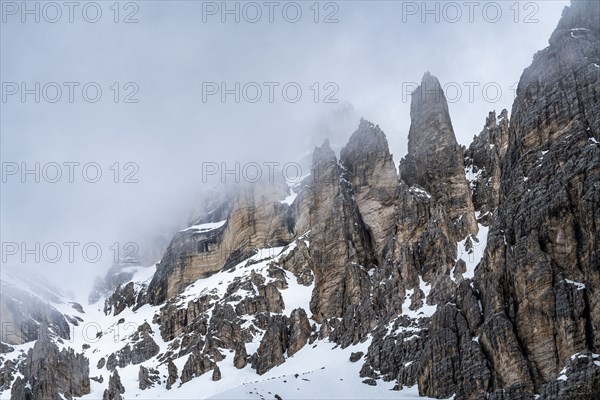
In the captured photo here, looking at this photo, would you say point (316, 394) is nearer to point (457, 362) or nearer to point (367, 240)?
point (457, 362)

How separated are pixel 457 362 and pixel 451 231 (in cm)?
4967

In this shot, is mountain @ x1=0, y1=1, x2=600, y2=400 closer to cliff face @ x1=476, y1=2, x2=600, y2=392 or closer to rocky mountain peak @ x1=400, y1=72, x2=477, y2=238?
cliff face @ x1=476, y1=2, x2=600, y2=392

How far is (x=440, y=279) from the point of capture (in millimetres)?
125125

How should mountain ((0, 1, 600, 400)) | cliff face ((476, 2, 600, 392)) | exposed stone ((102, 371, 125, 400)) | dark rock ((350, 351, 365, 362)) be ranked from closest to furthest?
1. cliff face ((476, 2, 600, 392))
2. mountain ((0, 1, 600, 400))
3. dark rock ((350, 351, 365, 362))
4. exposed stone ((102, 371, 125, 400))

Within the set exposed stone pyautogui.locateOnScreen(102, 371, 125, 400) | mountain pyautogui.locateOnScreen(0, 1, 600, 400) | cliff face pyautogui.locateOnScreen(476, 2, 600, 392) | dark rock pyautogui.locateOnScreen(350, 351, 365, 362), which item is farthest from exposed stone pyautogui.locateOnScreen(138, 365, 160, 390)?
cliff face pyautogui.locateOnScreen(476, 2, 600, 392)

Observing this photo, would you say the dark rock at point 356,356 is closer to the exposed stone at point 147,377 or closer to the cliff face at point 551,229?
the cliff face at point 551,229

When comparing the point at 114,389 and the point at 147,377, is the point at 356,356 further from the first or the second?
the point at 114,389

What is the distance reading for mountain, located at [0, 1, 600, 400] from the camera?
280 ft

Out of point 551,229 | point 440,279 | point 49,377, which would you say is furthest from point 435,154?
point 49,377

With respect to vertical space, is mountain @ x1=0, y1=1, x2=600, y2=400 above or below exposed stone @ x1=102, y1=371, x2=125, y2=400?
above

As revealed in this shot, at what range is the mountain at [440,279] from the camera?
8531 cm

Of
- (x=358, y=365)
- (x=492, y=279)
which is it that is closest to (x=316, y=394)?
(x=358, y=365)

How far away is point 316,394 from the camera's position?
384 feet

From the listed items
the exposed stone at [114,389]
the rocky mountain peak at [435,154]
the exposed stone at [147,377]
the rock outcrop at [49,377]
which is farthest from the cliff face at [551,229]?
the rock outcrop at [49,377]
